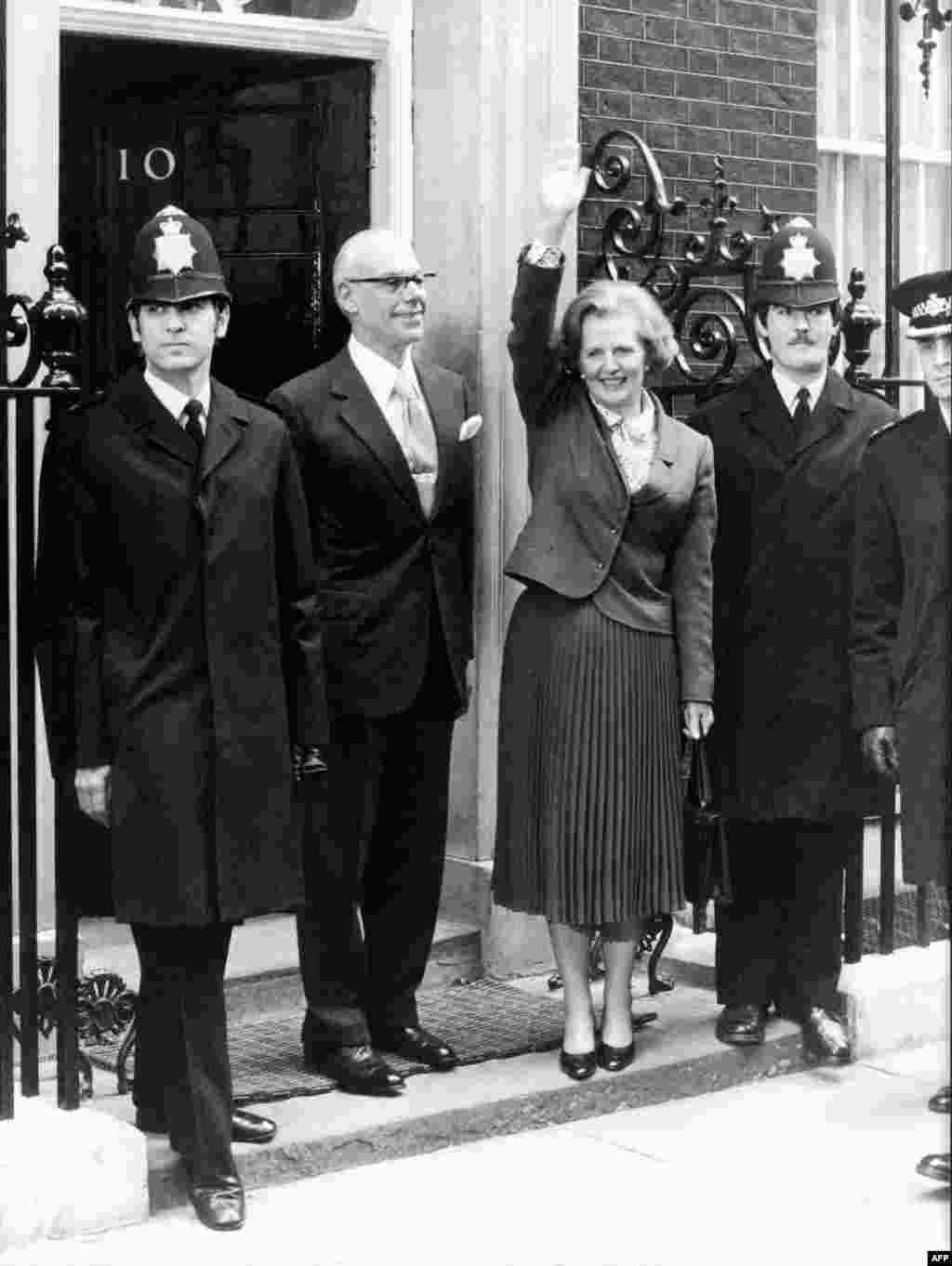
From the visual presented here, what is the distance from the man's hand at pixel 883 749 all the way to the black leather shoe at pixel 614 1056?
1.02 metres


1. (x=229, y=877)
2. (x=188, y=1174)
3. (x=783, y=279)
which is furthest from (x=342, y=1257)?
(x=783, y=279)

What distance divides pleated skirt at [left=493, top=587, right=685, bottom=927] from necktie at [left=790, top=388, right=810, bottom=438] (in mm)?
680

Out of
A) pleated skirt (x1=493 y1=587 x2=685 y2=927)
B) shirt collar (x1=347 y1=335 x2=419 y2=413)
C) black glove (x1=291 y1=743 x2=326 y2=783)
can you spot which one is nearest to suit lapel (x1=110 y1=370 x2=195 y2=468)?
black glove (x1=291 y1=743 x2=326 y2=783)

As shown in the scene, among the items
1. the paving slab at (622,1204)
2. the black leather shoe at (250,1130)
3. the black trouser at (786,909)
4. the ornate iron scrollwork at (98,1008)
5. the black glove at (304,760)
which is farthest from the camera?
the black trouser at (786,909)

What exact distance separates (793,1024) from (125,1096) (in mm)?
1906

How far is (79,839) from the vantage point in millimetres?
5168

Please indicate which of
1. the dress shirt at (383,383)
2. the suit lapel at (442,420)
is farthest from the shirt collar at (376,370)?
the suit lapel at (442,420)

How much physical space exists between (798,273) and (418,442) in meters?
1.11

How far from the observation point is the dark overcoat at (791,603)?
244 inches

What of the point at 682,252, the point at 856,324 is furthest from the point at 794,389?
the point at 682,252

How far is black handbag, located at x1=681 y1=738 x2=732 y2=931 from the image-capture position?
6176mm

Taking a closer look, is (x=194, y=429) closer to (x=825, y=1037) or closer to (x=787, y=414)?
(x=787, y=414)

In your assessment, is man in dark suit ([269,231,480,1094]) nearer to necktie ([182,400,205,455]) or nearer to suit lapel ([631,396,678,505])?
suit lapel ([631,396,678,505])

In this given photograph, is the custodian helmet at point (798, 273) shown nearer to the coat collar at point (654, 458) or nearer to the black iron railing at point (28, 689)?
the coat collar at point (654, 458)
